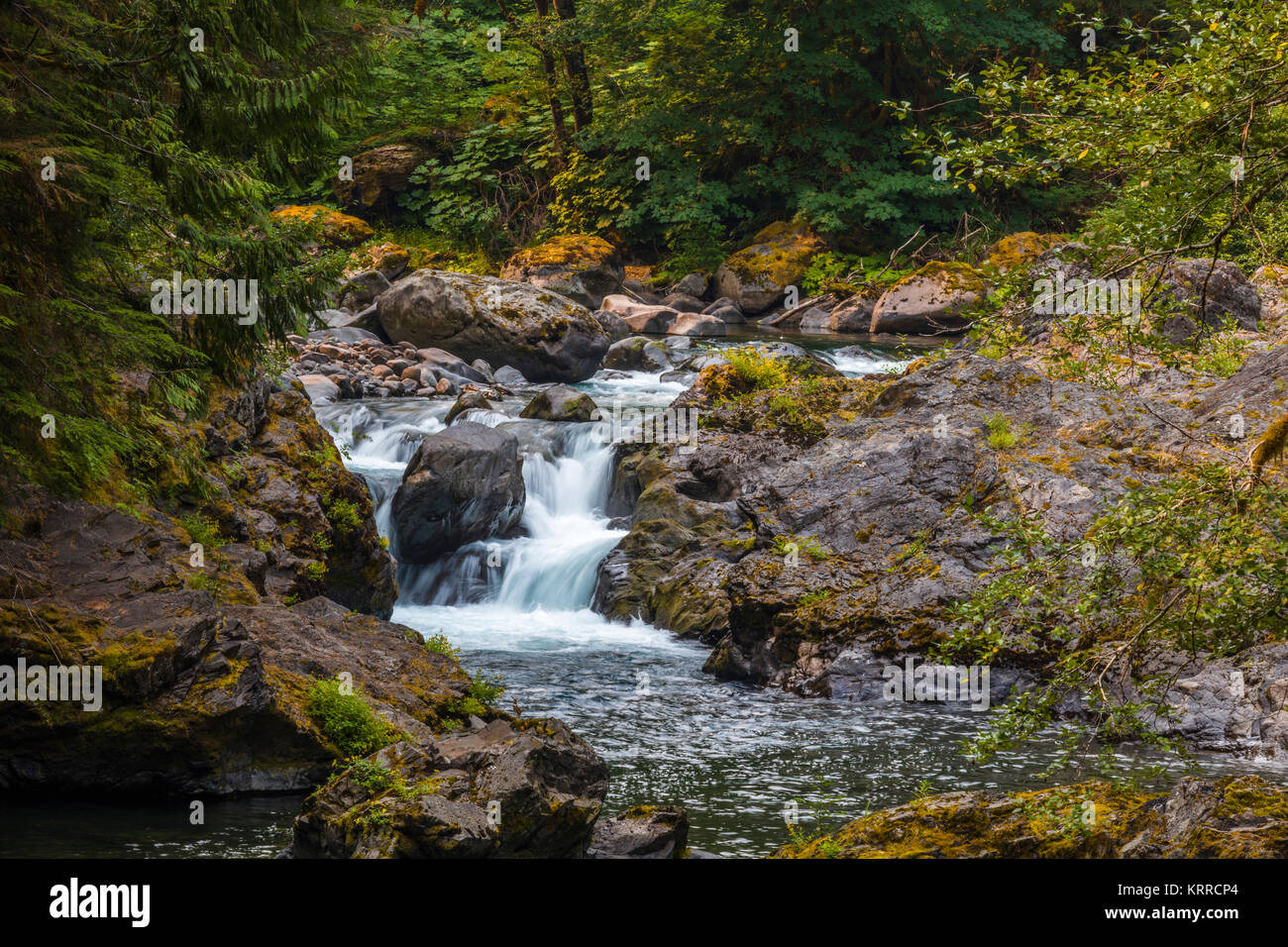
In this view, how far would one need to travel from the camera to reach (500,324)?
24.1 meters

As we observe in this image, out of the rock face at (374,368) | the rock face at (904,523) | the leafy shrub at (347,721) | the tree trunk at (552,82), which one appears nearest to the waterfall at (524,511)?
the rock face at (904,523)

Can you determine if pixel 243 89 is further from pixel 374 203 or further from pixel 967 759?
pixel 374 203

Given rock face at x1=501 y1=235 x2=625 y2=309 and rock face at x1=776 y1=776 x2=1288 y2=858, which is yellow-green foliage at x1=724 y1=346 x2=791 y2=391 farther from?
rock face at x1=501 y1=235 x2=625 y2=309

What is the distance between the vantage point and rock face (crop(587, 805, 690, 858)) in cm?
675

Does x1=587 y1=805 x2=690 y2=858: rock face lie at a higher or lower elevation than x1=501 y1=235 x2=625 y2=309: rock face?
lower

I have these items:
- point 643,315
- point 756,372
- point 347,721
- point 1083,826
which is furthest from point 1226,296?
point 643,315

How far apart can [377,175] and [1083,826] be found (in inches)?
1497

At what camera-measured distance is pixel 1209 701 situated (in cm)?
959

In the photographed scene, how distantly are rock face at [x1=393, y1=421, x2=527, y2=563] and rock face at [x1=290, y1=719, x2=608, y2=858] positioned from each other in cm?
873

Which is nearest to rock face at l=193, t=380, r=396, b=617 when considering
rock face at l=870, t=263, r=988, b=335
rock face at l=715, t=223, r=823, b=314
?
rock face at l=870, t=263, r=988, b=335

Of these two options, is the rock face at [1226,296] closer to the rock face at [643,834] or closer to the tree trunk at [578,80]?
the rock face at [643,834]

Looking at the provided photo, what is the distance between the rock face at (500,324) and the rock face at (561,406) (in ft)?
13.3

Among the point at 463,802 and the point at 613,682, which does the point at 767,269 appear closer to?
the point at 613,682
